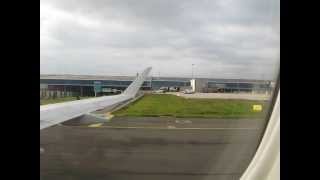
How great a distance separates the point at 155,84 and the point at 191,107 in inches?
10.2

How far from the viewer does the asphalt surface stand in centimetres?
122

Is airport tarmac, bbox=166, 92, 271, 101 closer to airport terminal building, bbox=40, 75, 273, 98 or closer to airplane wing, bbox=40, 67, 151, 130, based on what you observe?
airport terminal building, bbox=40, 75, 273, 98

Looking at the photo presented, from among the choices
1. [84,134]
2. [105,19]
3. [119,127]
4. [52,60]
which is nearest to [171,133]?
[119,127]

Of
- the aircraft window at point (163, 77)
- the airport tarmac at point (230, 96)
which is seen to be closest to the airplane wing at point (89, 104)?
the aircraft window at point (163, 77)

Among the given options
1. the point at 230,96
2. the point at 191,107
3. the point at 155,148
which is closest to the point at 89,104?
the point at 155,148

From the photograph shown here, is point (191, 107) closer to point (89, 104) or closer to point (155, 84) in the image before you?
point (155, 84)

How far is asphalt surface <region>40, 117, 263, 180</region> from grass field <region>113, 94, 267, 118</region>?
0.03 metres

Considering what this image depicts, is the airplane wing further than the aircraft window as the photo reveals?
Yes

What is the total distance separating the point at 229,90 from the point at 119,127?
0.50m

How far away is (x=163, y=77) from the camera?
3.86ft

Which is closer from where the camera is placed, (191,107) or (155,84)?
(155,84)

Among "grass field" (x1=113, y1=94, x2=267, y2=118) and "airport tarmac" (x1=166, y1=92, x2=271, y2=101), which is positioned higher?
"airport tarmac" (x1=166, y1=92, x2=271, y2=101)

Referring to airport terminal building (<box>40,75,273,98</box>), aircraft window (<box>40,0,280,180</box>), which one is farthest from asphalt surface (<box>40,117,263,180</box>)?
airport terminal building (<box>40,75,273,98</box>)
